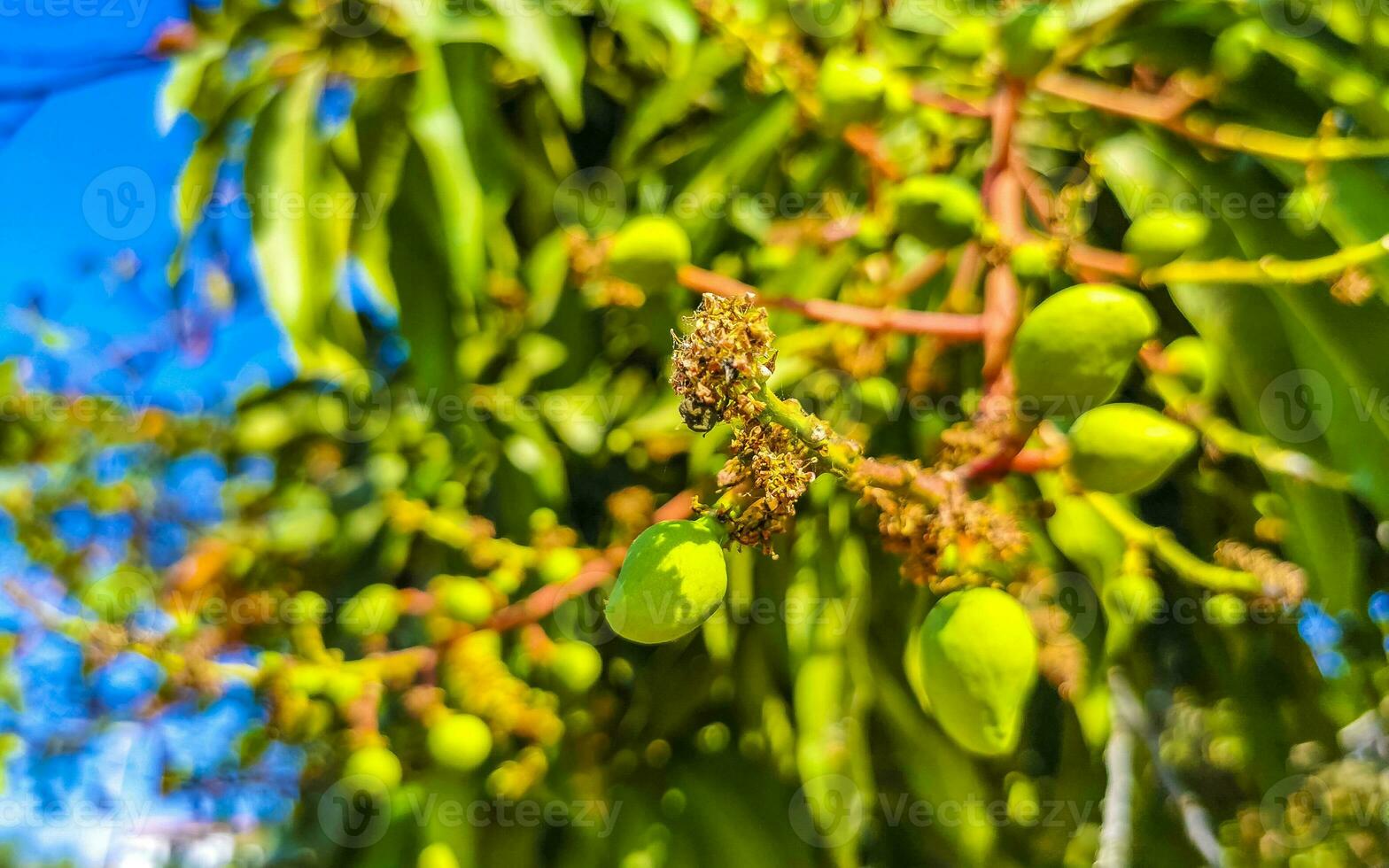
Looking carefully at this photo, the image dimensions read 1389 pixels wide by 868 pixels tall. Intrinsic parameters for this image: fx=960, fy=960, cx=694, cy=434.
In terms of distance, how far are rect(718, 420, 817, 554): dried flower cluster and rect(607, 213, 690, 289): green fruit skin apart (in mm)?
236

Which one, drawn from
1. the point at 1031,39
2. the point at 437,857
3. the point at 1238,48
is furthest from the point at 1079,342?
the point at 437,857

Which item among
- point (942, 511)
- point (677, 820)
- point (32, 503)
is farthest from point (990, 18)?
point (32, 503)

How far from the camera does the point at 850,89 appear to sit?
0.69 m

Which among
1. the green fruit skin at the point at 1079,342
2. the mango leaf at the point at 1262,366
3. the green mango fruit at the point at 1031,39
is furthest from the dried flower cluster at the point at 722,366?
the mango leaf at the point at 1262,366

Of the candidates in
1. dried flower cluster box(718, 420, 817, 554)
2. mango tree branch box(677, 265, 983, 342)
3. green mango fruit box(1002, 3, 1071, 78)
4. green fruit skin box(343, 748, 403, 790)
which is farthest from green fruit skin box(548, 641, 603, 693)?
green mango fruit box(1002, 3, 1071, 78)

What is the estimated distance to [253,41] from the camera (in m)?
1.14

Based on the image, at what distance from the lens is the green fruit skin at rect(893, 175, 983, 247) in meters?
0.64

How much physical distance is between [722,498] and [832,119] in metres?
0.42

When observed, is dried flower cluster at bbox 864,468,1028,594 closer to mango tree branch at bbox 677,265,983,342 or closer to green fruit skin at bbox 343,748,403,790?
A: mango tree branch at bbox 677,265,983,342

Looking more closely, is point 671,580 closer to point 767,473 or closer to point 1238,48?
point 767,473

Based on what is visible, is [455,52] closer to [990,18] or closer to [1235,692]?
[990,18]

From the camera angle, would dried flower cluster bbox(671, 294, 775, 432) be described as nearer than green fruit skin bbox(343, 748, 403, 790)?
Yes

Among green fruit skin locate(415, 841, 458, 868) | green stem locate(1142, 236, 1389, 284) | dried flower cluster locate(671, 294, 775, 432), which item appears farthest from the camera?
green fruit skin locate(415, 841, 458, 868)

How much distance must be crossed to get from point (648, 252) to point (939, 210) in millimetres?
200
